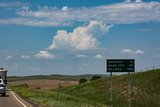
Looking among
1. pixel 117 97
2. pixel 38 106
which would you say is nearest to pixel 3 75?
pixel 117 97

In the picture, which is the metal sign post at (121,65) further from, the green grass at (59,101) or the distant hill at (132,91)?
the distant hill at (132,91)

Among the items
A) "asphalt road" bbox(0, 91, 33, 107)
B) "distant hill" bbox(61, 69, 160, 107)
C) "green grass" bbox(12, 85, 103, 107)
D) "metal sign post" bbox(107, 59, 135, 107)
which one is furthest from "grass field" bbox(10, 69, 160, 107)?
"metal sign post" bbox(107, 59, 135, 107)

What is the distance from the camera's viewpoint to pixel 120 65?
102ft

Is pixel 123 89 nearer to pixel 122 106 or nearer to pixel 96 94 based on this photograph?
pixel 96 94

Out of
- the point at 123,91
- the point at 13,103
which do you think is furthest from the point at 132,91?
the point at 13,103

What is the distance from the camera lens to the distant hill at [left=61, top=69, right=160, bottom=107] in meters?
52.8

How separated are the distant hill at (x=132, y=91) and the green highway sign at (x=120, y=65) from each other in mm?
15927

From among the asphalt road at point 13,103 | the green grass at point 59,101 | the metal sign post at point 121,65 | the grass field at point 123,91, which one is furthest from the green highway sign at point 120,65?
the grass field at point 123,91

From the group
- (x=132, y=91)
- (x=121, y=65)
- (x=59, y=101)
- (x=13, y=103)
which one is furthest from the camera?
(x=132, y=91)

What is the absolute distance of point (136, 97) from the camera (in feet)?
181

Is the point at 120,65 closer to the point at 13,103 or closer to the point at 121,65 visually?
the point at 121,65

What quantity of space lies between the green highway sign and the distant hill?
52.3 ft

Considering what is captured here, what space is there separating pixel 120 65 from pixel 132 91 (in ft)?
94.5

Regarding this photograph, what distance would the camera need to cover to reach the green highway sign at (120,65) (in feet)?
101
